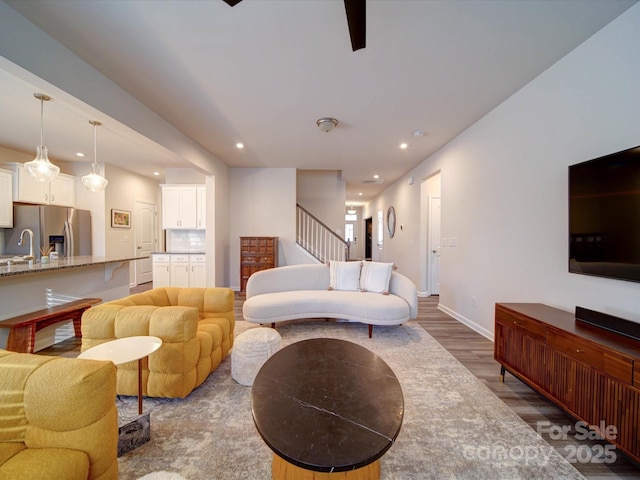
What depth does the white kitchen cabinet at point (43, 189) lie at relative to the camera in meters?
4.24

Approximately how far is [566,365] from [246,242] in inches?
185

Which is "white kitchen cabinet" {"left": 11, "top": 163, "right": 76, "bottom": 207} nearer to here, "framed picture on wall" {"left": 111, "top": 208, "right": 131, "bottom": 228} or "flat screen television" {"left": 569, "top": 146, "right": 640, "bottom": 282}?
"framed picture on wall" {"left": 111, "top": 208, "right": 131, "bottom": 228}

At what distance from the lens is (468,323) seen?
3439 millimetres

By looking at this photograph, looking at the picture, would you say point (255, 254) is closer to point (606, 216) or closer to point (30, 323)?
point (30, 323)

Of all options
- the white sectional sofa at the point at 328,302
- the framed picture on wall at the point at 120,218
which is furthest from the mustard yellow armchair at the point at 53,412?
the framed picture on wall at the point at 120,218

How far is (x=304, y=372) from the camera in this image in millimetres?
1471

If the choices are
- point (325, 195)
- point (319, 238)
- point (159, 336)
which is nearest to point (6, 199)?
point (159, 336)

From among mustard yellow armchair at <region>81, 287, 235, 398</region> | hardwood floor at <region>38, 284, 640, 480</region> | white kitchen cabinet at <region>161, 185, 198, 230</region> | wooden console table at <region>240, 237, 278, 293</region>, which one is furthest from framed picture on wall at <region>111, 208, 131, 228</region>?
mustard yellow armchair at <region>81, 287, 235, 398</region>

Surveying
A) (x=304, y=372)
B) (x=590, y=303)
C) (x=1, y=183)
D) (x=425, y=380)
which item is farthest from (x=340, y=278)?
(x=1, y=183)

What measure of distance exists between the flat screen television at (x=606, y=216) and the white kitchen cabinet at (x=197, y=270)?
207 inches

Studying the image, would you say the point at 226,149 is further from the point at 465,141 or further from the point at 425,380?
the point at 425,380

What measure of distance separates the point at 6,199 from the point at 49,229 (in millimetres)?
675

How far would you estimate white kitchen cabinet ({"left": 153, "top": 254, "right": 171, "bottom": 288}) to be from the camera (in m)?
5.01

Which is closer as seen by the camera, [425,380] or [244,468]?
[244,468]
